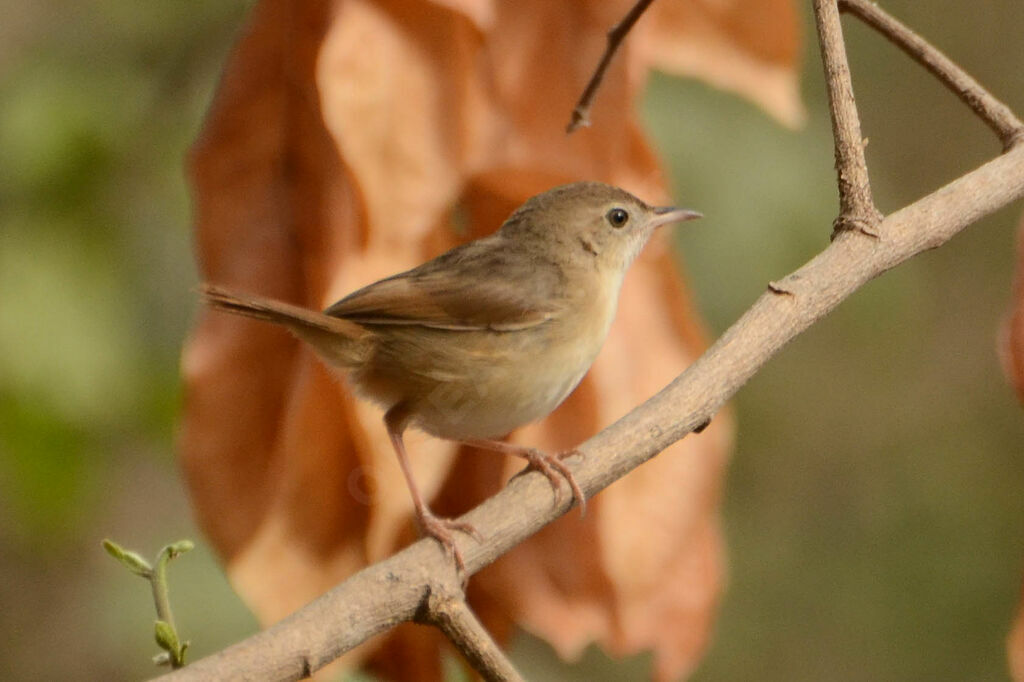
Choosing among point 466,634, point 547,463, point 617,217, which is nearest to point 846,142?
point 547,463

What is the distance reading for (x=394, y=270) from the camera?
1.51m

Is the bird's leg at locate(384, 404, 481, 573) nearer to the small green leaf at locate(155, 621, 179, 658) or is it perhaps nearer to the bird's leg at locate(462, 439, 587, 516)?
the bird's leg at locate(462, 439, 587, 516)

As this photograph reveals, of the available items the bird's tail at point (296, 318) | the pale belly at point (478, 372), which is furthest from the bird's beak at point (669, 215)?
the bird's tail at point (296, 318)

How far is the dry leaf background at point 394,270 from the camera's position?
152 cm

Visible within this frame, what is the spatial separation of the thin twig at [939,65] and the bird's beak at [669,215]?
0.47 metres

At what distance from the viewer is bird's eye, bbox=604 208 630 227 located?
2.31 meters

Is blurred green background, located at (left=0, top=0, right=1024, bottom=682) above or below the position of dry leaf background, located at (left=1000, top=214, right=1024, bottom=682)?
above

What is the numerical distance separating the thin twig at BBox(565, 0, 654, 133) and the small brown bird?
25 cm

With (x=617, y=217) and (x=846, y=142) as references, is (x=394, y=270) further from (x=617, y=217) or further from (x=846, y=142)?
(x=617, y=217)

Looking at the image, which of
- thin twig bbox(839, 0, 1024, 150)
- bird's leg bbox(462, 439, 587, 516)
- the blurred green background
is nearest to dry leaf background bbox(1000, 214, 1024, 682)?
thin twig bbox(839, 0, 1024, 150)

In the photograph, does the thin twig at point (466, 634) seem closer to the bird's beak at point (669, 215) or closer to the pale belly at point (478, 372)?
the pale belly at point (478, 372)

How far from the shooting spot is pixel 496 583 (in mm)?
1661

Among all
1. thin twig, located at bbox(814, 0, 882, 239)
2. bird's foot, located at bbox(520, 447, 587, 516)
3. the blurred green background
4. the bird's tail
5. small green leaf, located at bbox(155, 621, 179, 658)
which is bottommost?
small green leaf, located at bbox(155, 621, 179, 658)

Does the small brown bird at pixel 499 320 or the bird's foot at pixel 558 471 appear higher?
the small brown bird at pixel 499 320
